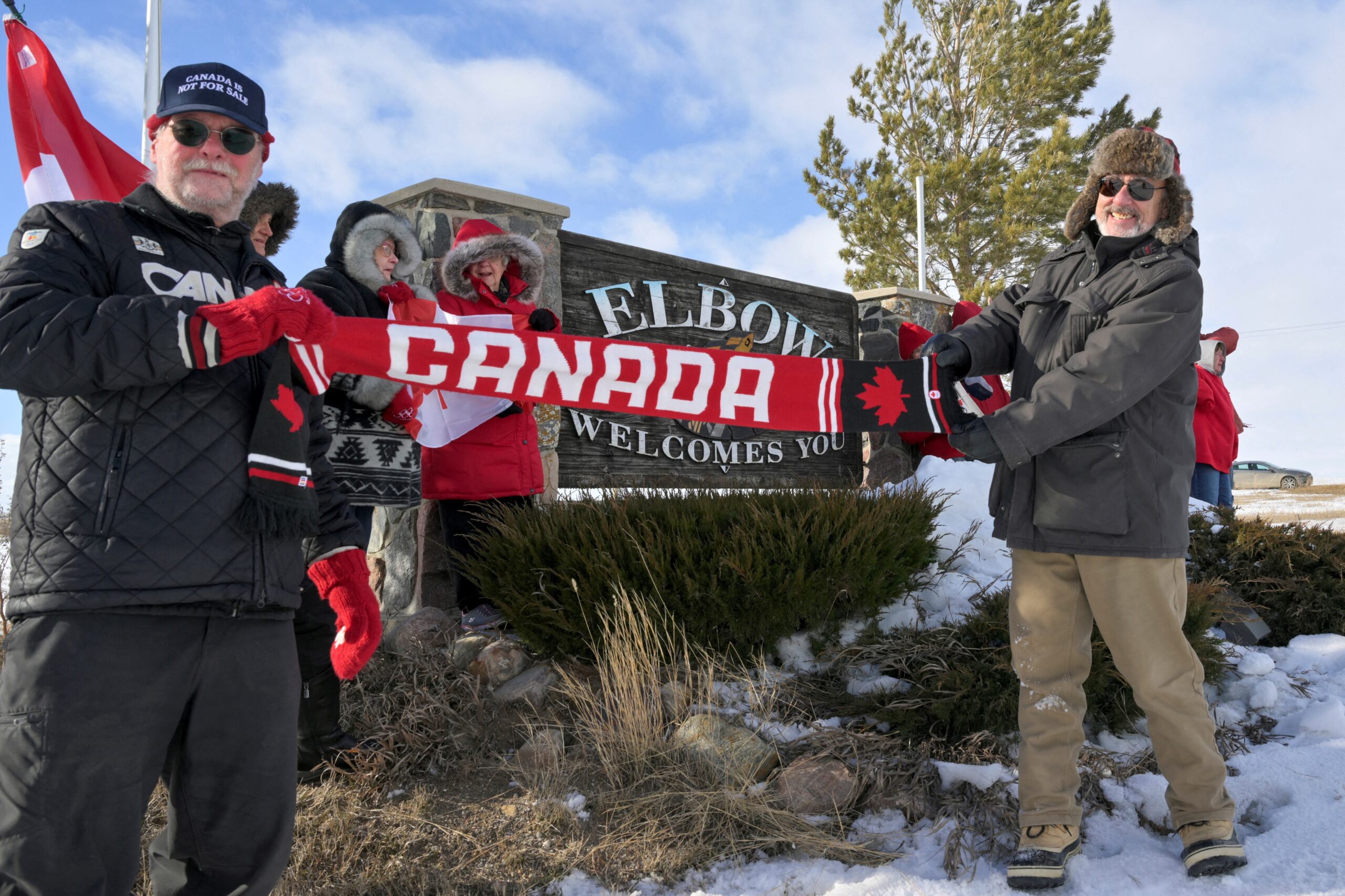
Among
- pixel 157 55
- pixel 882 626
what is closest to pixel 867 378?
pixel 882 626

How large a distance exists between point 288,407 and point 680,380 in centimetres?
149

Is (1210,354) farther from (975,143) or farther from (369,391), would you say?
(975,143)

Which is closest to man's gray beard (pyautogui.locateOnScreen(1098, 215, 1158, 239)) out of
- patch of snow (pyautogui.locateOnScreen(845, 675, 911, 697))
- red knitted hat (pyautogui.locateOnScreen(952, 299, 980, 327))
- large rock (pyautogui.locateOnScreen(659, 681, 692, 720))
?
patch of snow (pyautogui.locateOnScreen(845, 675, 911, 697))

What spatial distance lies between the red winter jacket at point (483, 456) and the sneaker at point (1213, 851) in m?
2.95

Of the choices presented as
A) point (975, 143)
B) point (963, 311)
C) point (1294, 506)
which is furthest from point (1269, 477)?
point (963, 311)

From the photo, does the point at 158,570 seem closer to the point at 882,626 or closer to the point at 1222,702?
the point at 882,626

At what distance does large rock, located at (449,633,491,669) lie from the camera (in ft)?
12.6

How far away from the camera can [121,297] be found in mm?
1694

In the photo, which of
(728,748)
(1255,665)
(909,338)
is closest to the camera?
(728,748)

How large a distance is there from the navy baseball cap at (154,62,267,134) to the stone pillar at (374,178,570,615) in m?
2.38

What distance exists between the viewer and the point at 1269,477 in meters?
33.3

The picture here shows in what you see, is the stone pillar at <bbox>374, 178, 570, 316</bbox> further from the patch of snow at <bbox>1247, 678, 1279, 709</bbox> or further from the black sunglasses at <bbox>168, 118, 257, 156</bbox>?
the patch of snow at <bbox>1247, 678, 1279, 709</bbox>

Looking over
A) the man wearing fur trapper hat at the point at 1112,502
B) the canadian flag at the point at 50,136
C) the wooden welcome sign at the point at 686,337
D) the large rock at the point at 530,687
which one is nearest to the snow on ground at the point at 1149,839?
the man wearing fur trapper hat at the point at 1112,502

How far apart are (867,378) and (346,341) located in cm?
174
